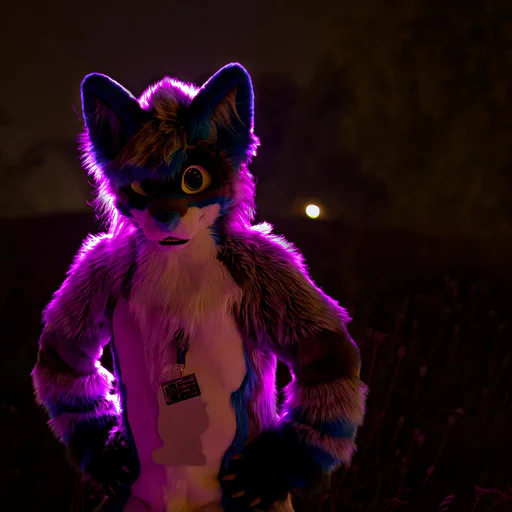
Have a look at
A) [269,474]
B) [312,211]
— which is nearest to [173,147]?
[269,474]

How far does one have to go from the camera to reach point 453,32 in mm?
1551

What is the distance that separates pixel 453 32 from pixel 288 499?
1316mm

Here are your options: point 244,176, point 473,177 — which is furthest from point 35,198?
point 473,177

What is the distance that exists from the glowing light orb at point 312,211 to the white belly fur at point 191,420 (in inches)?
31.7

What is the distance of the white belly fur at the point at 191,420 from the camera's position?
31.5 inches

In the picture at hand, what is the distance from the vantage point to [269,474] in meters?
0.79

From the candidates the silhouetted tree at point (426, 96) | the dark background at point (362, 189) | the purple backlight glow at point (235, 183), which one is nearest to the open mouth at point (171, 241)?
the purple backlight glow at point (235, 183)

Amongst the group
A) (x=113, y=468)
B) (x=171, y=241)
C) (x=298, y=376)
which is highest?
(x=171, y=241)

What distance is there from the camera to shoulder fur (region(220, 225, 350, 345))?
81 cm

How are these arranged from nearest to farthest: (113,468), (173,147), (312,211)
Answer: (173,147) < (113,468) < (312,211)

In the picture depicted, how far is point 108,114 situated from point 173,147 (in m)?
0.12

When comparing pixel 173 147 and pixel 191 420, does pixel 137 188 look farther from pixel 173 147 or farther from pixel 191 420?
pixel 191 420

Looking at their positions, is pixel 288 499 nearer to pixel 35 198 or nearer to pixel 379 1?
pixel 35 198

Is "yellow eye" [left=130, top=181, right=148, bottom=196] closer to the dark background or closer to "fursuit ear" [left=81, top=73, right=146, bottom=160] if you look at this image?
"fursuit ear" [left=81, top=73, right=146, bottom=160]
